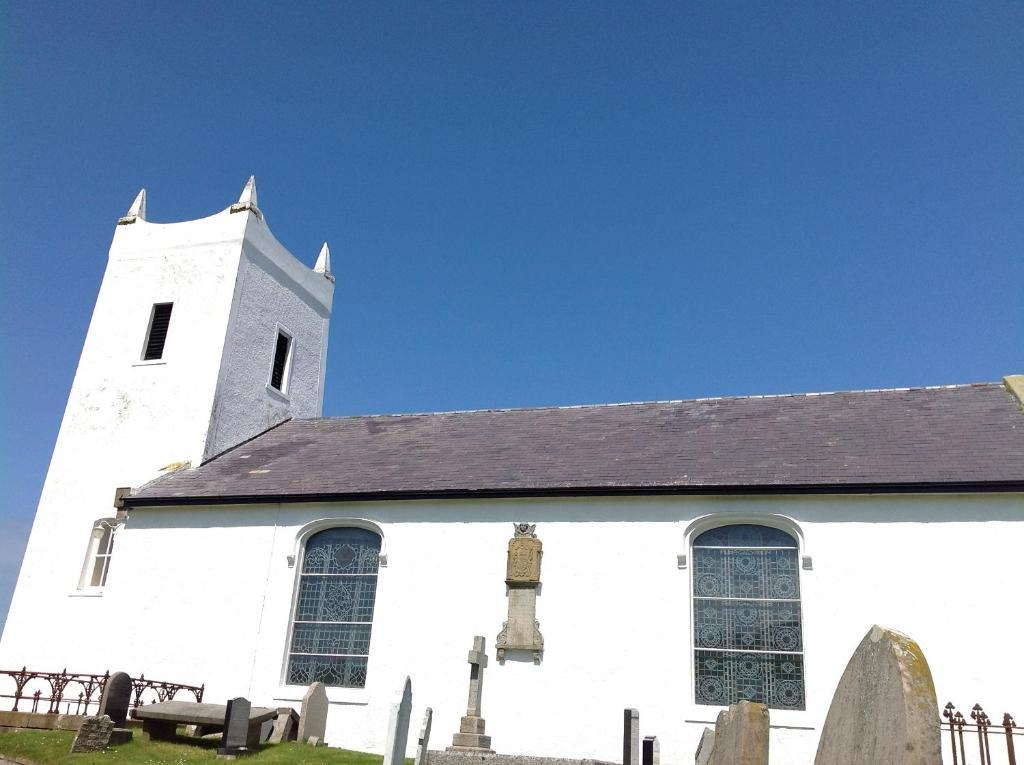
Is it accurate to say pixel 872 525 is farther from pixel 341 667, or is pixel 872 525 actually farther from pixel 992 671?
pixel 341 667

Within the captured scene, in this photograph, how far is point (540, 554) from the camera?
1584cm

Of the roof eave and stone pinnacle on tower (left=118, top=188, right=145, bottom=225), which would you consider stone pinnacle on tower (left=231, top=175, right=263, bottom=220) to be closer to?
stone pinnacle on tower (left=118, top=188, right=145, bottom=225)

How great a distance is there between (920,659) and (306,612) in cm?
1496

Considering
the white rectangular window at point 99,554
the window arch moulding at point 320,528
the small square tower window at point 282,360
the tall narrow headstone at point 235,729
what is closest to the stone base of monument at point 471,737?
the tall narrow headstone at point 235,729

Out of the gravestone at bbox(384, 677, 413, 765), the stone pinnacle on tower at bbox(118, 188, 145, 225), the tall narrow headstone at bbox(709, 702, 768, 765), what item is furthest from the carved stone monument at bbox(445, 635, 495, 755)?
the stone pinnacle on tower at bbox(118, 188, 145, 225)

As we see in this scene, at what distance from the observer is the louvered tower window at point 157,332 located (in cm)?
2275

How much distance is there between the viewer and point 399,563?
16672 millimetres

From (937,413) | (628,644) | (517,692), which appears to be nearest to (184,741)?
(517,692)

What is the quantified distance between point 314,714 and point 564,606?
483 centimetres

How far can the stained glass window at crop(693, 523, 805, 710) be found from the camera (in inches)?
558

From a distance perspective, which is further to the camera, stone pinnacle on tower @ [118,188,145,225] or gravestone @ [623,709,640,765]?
stone pinnacle on tower @ [118,188,145,225]

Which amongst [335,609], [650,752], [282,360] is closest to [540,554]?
[650,752]

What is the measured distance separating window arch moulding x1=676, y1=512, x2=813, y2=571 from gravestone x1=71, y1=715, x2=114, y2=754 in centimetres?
940

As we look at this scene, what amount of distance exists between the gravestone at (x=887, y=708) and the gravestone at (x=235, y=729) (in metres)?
10.9
